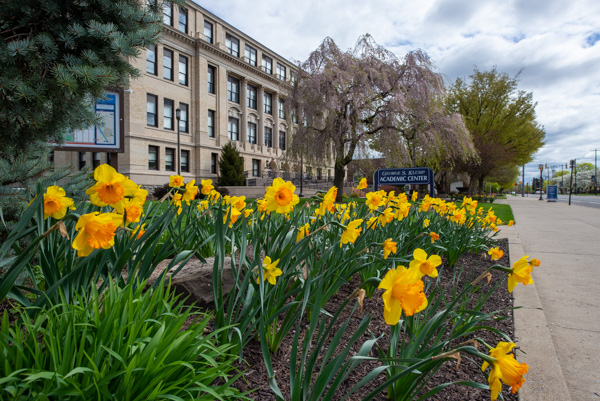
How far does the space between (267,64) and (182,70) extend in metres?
11.1

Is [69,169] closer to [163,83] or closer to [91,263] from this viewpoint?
[91,263]

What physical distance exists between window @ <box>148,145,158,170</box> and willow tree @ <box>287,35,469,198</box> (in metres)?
12.3

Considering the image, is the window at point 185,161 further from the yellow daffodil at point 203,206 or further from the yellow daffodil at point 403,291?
the yellow daffodil at point 403,291

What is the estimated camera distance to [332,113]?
50.4 feet

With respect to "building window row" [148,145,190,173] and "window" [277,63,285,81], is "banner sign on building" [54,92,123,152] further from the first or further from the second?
"window" [277,63,285,81]

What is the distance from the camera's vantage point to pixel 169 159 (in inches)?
982

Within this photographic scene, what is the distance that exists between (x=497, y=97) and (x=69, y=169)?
28215 mm

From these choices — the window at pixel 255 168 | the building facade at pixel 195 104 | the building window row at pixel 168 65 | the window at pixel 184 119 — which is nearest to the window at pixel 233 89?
the building facade at pixel 195 104

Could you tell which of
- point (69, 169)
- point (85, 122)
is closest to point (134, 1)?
point (85, 122)

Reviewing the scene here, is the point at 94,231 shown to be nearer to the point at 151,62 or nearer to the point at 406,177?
the point at 406,177

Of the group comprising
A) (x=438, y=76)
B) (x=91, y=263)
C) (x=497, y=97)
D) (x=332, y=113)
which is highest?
(x=497, y=97)

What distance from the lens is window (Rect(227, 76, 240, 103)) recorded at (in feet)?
97.6

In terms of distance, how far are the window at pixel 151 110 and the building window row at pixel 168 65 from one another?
1705 mm

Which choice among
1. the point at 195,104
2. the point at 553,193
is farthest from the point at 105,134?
the point at 553,193
